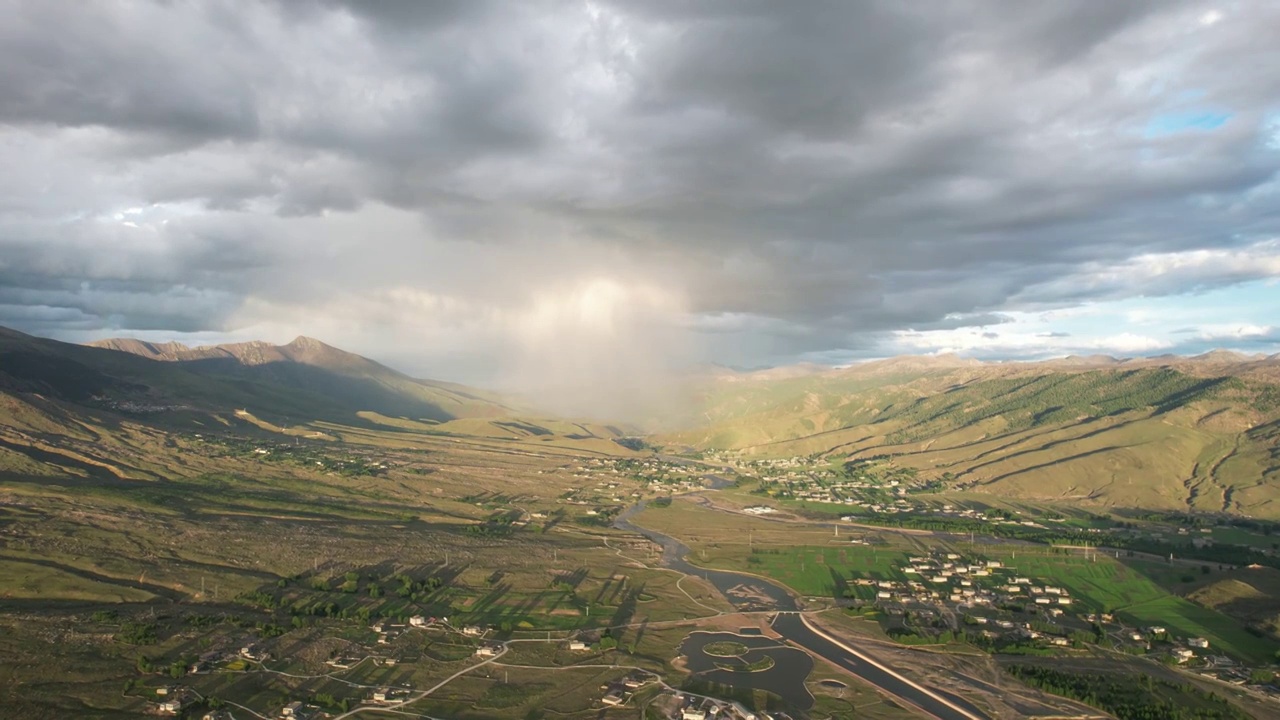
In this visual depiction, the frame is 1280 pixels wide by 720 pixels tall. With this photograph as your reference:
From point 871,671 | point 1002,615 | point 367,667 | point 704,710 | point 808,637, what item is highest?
point 1002,615

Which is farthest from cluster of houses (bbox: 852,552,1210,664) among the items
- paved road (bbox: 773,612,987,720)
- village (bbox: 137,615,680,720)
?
village (bbox: 137,615,680,720)

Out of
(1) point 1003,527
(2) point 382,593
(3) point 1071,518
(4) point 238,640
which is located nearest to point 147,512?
(2) point 382,593

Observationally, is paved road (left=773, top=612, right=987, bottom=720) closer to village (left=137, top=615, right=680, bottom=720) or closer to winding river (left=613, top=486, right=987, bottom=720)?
winding river (left=613, top=486, right=987, bottom=720)

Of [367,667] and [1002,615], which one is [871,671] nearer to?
[1002,615]

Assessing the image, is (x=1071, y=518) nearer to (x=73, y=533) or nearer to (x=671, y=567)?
(x=671, y=567)

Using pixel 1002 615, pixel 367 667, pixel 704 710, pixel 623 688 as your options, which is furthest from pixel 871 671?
pixel 367 667

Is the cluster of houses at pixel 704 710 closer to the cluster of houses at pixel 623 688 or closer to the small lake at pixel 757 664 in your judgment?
the cluster of houses at pixel 623 688

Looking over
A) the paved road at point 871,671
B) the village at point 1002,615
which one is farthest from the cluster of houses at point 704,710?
the village at point 1002,615

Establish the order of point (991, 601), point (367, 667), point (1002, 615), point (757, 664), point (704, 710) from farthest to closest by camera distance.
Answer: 1. point (991, 601)
2. point (1002, 615)
3. point (757, 664)
4. point (367, 667)
5. point (704, 710)

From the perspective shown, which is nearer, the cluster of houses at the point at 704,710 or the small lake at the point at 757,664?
the cluster of houses at the point at 704,710
